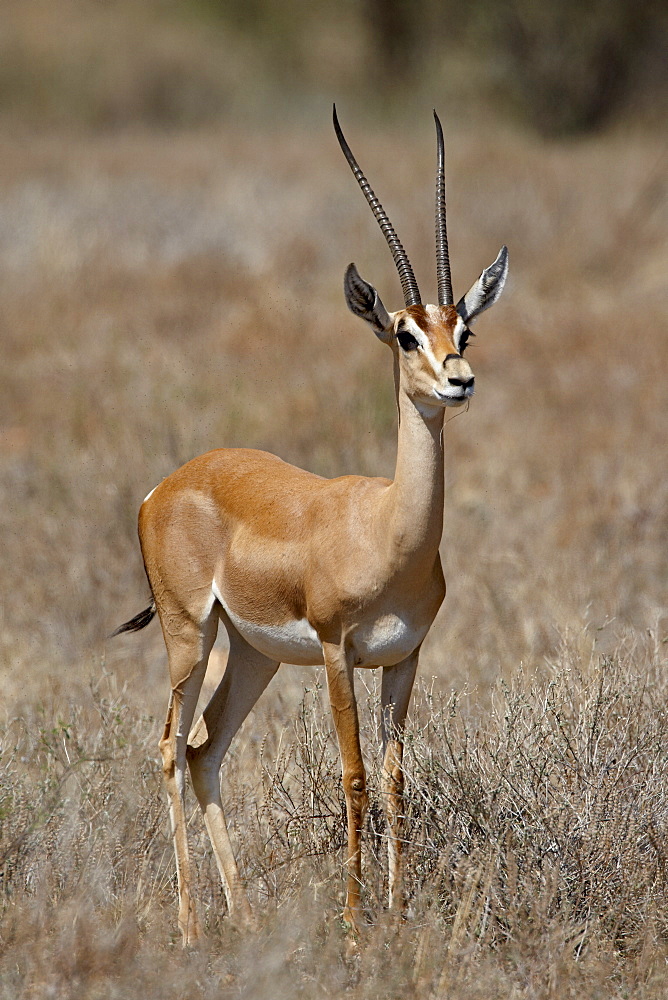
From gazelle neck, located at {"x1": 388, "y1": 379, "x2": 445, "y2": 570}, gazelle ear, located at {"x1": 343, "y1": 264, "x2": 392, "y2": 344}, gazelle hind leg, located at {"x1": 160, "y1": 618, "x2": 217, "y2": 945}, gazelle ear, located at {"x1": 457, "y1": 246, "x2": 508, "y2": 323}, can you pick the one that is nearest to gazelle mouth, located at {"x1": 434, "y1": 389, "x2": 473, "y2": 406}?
gazelle neck, located at {"x1": 388, "y1": 379, "x2": 445, "y2": 570}

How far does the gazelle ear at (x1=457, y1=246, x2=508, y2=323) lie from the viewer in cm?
474

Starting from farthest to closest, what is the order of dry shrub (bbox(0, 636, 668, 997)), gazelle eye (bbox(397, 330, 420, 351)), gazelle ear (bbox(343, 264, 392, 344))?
1. gazelle ear (bbox(343, 264, 392, 344))
2. gazelle eye (bbox(397, 330, 420, 351))
3. dry shrub (bbox(0, 636, 668, 997))

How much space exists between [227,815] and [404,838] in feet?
4.36

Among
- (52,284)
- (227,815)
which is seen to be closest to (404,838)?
(227,815)

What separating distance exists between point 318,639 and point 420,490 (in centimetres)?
75

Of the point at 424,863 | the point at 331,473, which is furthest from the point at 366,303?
the point at 331,473

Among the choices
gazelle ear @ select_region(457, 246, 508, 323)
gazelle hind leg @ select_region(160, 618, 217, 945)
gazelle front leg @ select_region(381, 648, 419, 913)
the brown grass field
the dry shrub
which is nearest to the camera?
the dry shrub

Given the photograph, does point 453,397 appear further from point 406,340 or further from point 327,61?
point 327,61

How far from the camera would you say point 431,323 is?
4402mm

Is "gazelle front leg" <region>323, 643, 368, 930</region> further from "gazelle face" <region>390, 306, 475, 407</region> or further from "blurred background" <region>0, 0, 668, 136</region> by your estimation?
"blurred background" <region>0, 0, 668, 136</region>

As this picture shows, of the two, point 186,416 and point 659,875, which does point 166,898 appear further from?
point 186,416

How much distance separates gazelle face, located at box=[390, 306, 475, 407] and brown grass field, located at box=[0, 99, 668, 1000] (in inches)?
56.3

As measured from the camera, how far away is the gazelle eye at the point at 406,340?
441cm

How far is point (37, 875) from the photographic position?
4.57 meters
